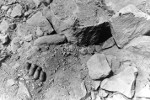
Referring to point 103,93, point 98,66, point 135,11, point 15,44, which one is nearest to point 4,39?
point 15,44

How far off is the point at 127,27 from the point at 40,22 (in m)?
1.16

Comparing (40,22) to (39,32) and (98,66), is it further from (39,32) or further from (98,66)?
(98,66)

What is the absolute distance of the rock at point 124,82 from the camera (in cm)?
203

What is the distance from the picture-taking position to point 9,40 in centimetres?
266

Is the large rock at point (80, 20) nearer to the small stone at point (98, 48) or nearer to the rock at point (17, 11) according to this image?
the small stone at point (98, 48)

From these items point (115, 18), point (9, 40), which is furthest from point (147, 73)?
point (9, 40)

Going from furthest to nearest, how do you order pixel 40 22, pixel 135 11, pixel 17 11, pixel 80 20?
pixel 17 11 < pixel 40 22 < pixel 80 20 < pixel 135 11

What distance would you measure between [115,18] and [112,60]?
1.67 feet

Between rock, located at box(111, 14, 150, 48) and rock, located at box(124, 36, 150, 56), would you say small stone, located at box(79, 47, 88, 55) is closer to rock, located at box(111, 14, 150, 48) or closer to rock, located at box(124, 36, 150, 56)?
rock, located at box(111, 14, 150, 48)

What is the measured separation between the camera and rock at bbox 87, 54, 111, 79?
218 centimetres

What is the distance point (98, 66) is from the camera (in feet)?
7.34

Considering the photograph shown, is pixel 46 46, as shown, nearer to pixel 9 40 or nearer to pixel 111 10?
pixel 9 40

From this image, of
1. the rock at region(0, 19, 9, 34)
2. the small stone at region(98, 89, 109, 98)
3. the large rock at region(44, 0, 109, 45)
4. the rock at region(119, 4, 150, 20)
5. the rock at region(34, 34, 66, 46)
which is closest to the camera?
the small stone at region(98, 89, 109, 98)

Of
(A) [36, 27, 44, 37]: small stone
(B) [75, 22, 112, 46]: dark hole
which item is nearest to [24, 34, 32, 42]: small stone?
(A) [36, 27, 44, 37]: small stone
